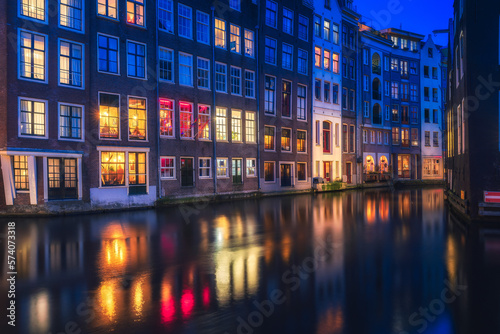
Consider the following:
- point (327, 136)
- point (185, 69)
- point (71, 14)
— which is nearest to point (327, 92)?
point (327, 136)

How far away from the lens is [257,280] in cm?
870

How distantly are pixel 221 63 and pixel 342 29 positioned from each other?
2369 centimetres

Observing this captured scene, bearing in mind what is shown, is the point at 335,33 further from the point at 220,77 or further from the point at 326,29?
the point at 220,77

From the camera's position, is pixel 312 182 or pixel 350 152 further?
pixel 350 152

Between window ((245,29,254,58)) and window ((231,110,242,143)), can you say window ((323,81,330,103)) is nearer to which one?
window ((245,29,254,58))

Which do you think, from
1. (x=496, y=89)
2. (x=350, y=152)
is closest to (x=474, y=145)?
(x=496, y=89)

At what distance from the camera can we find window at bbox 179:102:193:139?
97.9 ft

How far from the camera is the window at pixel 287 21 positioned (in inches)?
1575

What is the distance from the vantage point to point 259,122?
36.8 metres

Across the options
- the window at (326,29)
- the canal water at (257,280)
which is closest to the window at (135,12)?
the canal water at (257,280)

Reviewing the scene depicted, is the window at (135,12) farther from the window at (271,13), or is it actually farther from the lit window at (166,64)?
the window at (271,13)

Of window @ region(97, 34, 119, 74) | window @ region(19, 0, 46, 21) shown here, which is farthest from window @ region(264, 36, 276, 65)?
window @ region(19, 0, 46, 21)

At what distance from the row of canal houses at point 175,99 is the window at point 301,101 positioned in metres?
0.21

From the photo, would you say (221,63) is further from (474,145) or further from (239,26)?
(474,145)
